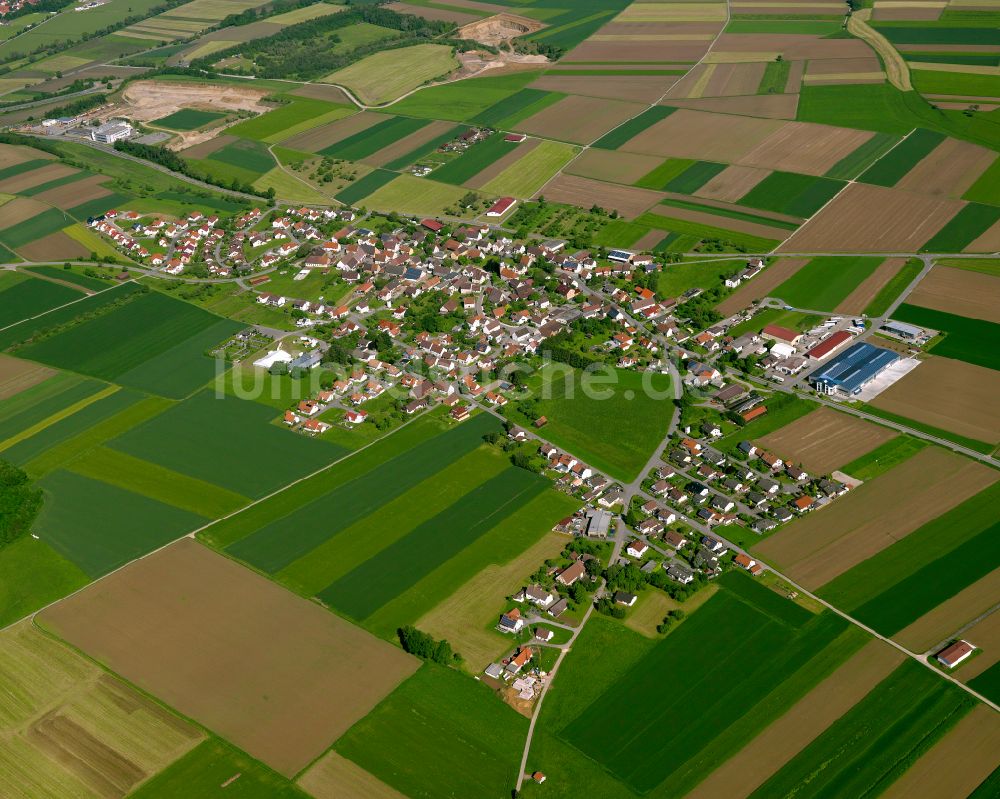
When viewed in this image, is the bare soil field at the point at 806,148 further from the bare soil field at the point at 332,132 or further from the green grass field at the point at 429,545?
the green grass field at the point at 429,545

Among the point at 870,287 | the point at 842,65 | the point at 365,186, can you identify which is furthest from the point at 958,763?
the point at 842,65

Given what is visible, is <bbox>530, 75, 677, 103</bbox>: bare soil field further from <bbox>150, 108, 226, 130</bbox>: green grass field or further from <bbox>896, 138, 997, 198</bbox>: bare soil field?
<bbox>150, 108, 226, 130</bbox>: green grass field

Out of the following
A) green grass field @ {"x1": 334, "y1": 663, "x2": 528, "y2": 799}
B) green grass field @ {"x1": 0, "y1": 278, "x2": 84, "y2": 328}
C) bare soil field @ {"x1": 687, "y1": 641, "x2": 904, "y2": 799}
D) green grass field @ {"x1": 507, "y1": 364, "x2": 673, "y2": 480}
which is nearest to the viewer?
bare soil field @ {"x1": 687, "y1": 641, "x2": 904, "y2": 799}

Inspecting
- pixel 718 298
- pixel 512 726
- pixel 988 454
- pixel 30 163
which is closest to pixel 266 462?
pixel 512 726

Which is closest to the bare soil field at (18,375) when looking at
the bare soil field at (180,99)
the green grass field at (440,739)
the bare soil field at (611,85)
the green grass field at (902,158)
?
the green grass field at (440,739)

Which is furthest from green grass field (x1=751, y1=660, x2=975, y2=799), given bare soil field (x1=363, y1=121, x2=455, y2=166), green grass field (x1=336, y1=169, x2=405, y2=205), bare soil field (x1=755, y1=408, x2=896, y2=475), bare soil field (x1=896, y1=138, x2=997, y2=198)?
bare soil field (x1=363, y1=121, x2=455, y2=166)

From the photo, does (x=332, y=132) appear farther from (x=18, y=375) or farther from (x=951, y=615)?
(x=951, y=615)
